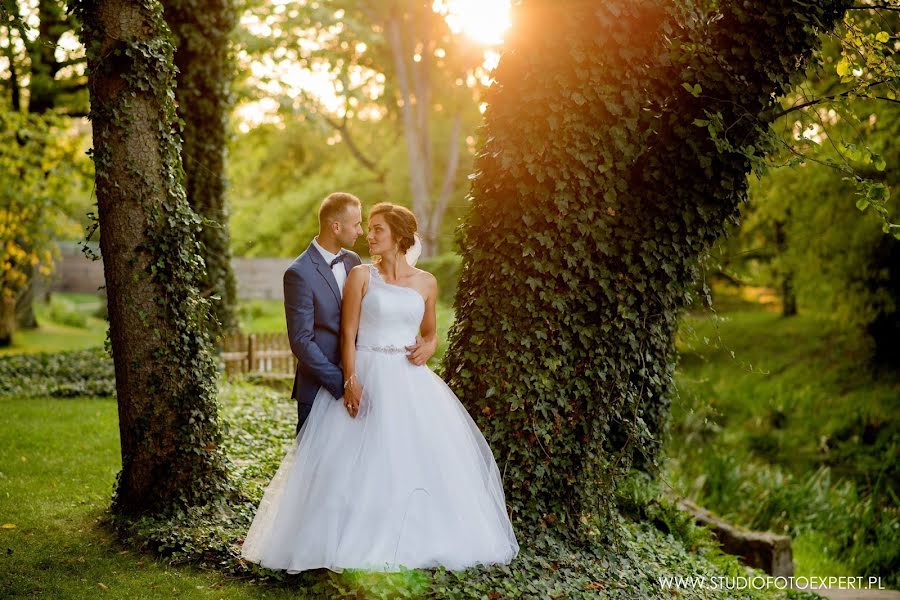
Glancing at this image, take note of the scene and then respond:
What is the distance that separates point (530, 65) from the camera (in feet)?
18.3

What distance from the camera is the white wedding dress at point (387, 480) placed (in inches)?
197

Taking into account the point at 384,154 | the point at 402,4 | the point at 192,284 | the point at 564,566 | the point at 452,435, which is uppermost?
the point at 402,4

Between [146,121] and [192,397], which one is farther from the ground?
[146,121]

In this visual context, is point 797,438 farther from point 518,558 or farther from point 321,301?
point 321,301

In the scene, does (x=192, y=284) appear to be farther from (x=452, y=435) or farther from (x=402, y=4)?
(x=402, y=4)

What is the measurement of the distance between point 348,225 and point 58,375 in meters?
10.4

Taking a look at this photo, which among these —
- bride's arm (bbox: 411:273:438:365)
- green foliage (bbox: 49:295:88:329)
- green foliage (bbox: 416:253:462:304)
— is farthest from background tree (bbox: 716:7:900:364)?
green foliage (bbox: 49:295:88:329)

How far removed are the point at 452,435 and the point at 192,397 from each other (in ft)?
6.86

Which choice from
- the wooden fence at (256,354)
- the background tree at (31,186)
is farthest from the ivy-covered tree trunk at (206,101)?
the background tree at (31,186)

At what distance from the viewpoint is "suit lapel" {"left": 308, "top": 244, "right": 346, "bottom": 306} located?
17.9 feet

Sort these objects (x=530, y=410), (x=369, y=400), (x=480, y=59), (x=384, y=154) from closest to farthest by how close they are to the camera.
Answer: (x=369, y=400), (x=530, y=410), (x=480, y=59), (x=384, y=154)

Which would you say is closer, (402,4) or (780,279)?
(780,279)

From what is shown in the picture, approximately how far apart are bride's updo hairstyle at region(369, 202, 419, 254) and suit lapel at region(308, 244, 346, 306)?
1.47 ft

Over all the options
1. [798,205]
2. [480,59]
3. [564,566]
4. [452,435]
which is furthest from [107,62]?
[480,59]
